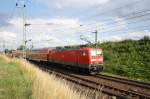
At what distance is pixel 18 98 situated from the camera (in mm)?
10867

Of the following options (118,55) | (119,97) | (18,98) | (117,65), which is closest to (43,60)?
(118,55)

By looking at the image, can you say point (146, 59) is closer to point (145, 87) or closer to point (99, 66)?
point (99, 66)

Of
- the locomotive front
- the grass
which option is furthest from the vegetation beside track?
the grass

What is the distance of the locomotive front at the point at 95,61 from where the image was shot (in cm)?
3152

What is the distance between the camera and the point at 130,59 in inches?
1492

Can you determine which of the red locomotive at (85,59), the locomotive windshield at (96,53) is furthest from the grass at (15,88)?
the locomotive windshield at (96,53)

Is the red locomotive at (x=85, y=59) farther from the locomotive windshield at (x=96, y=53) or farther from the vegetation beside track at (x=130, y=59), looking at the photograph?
the vegetation beside track at (x=130, y=59)

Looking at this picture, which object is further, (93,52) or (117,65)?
(117,65)

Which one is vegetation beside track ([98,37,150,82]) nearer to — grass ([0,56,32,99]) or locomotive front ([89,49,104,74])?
locomotive front ([89,49,104,74])

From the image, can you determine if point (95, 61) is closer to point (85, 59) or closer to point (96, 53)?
point (96, 53)

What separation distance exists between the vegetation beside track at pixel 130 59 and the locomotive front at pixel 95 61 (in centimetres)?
255

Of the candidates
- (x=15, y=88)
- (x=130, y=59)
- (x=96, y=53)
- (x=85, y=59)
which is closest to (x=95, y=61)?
(x=96, y=53)

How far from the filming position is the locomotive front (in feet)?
103

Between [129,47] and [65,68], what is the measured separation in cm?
898
